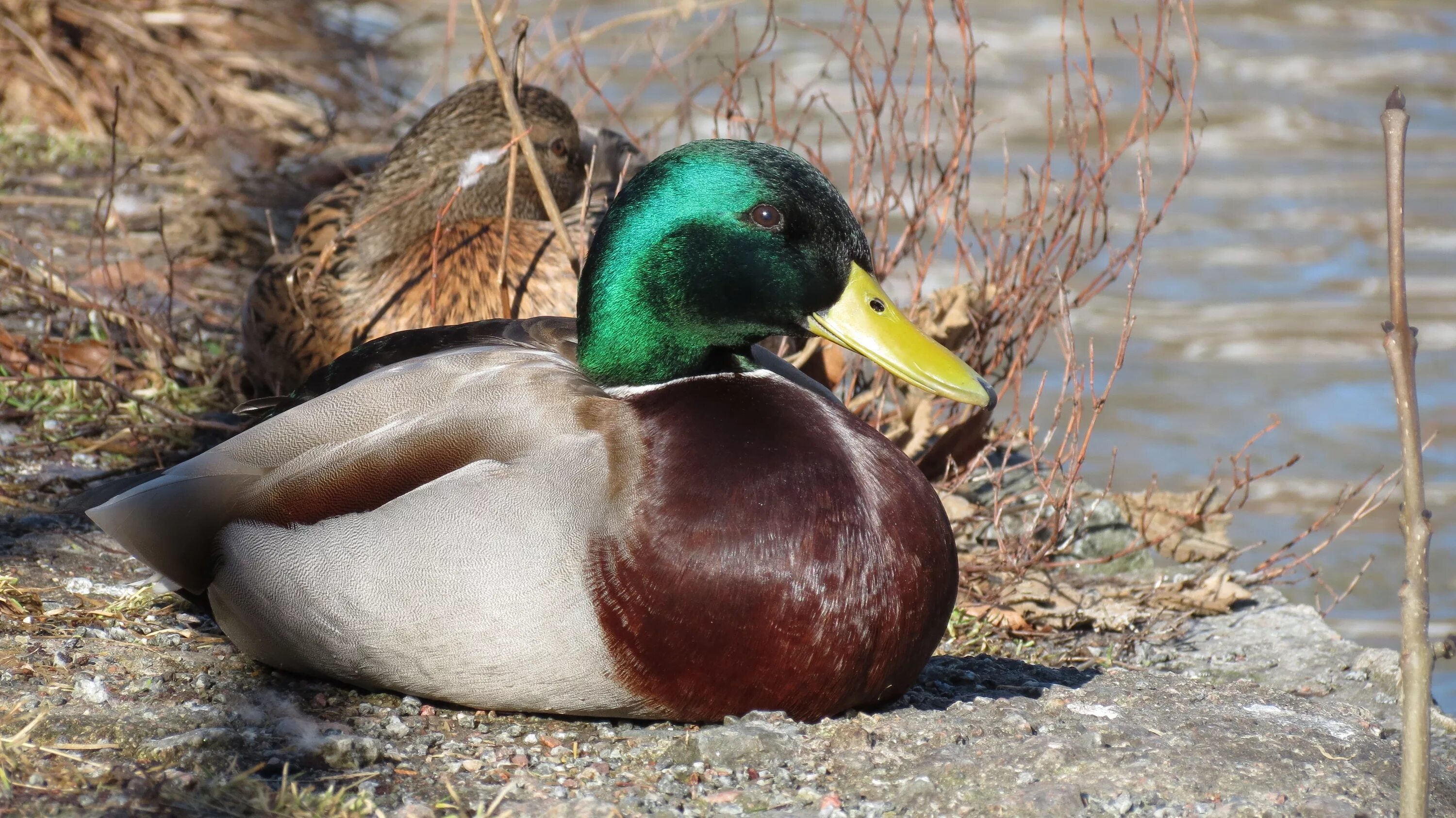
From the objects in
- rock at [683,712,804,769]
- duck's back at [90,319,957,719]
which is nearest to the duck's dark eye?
duck's back at [90,319,957,719]

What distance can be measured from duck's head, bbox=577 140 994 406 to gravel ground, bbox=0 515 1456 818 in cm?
64

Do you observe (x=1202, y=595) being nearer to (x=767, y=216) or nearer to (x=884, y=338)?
(x=884, y=338)

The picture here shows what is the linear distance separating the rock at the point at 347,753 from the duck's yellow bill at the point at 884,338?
1.07m

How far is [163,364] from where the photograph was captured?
486 centimetres

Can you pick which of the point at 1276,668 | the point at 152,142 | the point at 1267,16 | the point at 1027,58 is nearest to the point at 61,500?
the point at 1276,668

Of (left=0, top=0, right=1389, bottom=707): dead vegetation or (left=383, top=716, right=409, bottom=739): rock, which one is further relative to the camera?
(left=0, top=0, right=1389, bottom=707): dead vegetation

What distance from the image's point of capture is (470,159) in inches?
187

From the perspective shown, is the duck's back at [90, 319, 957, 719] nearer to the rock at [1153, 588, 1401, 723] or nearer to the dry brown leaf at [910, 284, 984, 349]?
the rock at [1153, 588, 1401, 723]

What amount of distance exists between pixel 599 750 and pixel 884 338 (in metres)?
0.89

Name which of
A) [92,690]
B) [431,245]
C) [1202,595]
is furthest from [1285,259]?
[92,690]

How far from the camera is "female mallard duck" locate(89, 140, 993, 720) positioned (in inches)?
A: 106

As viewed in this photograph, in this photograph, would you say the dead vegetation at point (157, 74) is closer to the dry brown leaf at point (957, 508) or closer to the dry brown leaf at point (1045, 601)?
the dry brown leaf at point (957, 508)

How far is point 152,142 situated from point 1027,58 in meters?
7.37

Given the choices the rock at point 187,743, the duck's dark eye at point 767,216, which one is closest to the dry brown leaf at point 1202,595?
the duck's dark eye at point 767,216
